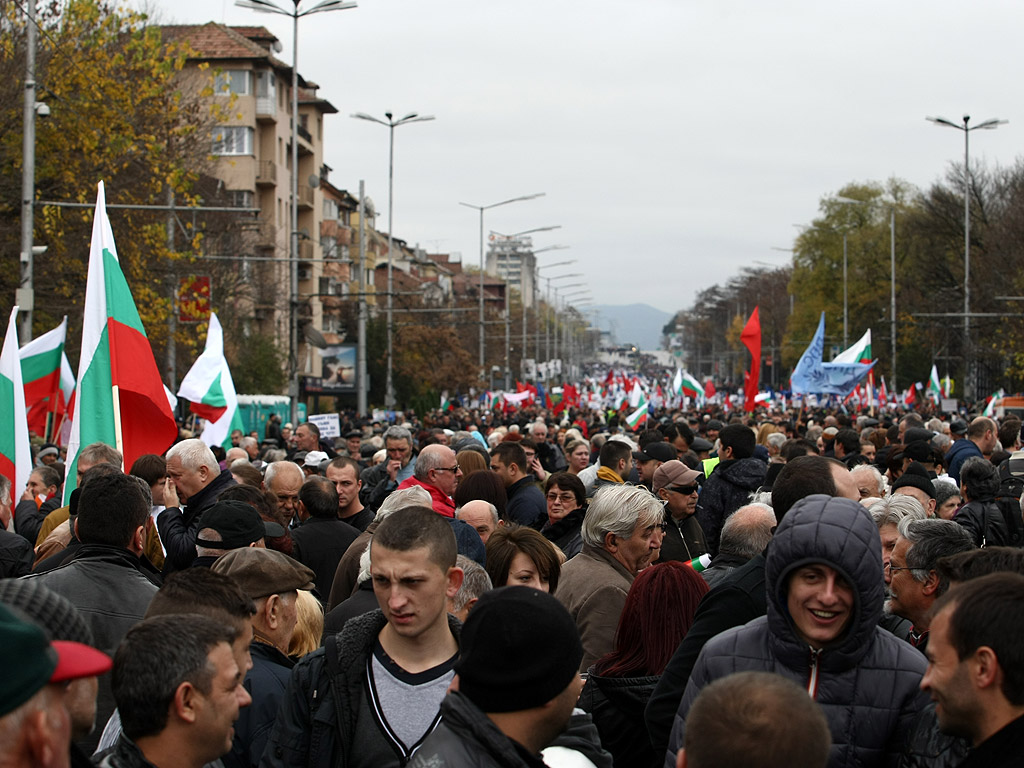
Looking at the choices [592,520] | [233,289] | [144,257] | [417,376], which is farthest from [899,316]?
[592,520]

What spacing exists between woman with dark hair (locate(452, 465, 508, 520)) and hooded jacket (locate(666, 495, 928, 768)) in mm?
5237

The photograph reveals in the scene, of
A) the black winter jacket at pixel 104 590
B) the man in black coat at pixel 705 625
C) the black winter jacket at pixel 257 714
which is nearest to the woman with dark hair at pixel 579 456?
the black winter jacket at pixel 104 590

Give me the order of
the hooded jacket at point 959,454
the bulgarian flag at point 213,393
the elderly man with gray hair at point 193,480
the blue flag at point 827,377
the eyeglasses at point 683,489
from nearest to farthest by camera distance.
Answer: the elderly man with gray hair at point 193,480 → the eyeglasses at point 683,489 → the hooded jacket at point 959,454 → the bulgarian flag at point 213,393 → the blue flag at point 827,377

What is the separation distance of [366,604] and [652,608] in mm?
1147

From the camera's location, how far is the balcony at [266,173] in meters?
67.2

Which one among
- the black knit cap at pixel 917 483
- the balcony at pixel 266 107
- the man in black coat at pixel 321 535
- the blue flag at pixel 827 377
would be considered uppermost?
the balcony at pixel 266 107

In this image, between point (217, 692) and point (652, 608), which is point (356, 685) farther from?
point (652, 608)

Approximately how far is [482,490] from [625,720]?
4.22m

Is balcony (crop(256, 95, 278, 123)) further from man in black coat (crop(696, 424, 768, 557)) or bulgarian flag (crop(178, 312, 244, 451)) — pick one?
man in black coat (crop(696, 424, 768, 557))

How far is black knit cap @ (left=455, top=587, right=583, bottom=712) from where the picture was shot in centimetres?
315

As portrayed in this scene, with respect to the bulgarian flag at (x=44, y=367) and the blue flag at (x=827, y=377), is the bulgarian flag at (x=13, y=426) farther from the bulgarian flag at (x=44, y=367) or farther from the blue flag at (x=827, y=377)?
the blue flag at (x=827, y=377)

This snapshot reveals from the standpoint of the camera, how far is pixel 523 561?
5.92m

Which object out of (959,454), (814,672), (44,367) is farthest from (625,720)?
(44,367)

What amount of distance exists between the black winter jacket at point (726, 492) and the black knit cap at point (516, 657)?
21.4 feet
